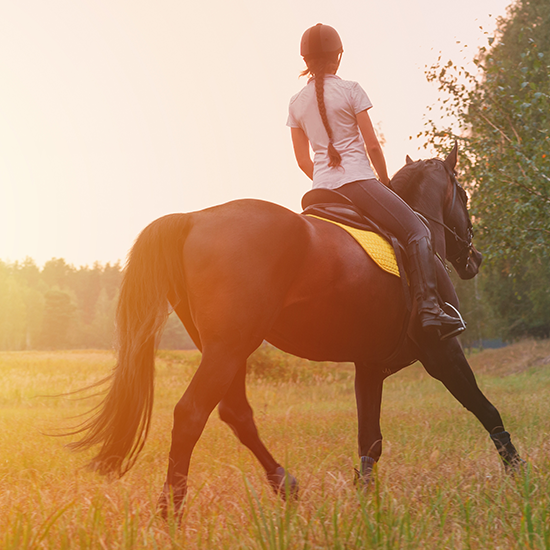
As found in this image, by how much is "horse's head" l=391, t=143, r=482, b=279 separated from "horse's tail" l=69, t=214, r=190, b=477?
2.45m

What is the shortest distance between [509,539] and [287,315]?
5.87 ft

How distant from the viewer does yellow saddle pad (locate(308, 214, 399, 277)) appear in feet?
12.9

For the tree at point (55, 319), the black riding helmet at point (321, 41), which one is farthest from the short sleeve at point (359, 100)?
the tree at point (55, 319)

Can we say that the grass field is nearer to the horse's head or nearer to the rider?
the rider

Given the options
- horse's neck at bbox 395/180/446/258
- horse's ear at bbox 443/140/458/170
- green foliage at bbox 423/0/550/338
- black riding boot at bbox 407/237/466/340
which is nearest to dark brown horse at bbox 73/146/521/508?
black riding boot at bbox 407/237/466/340

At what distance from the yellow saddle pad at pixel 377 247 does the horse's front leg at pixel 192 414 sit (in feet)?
4.30

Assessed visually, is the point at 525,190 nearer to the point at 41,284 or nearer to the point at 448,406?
the point at 448,406

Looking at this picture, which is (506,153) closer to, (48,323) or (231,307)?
(231,307)

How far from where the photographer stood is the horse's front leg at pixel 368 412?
4449 millimetres

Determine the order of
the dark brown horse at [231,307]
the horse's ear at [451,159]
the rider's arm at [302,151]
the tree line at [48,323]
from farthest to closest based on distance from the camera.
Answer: the tree line at [48,323] < the horse's ear at [451,159] < the rider's arm at [302,151] < the dark brown horse at [231,307]

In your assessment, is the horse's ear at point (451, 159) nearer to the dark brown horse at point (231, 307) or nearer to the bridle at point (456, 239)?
the bridle at point (456, 239)

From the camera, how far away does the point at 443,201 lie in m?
5.32

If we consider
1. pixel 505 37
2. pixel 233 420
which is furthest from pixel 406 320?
pixel 505 37

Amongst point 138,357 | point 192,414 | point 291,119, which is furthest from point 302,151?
point 192,414
